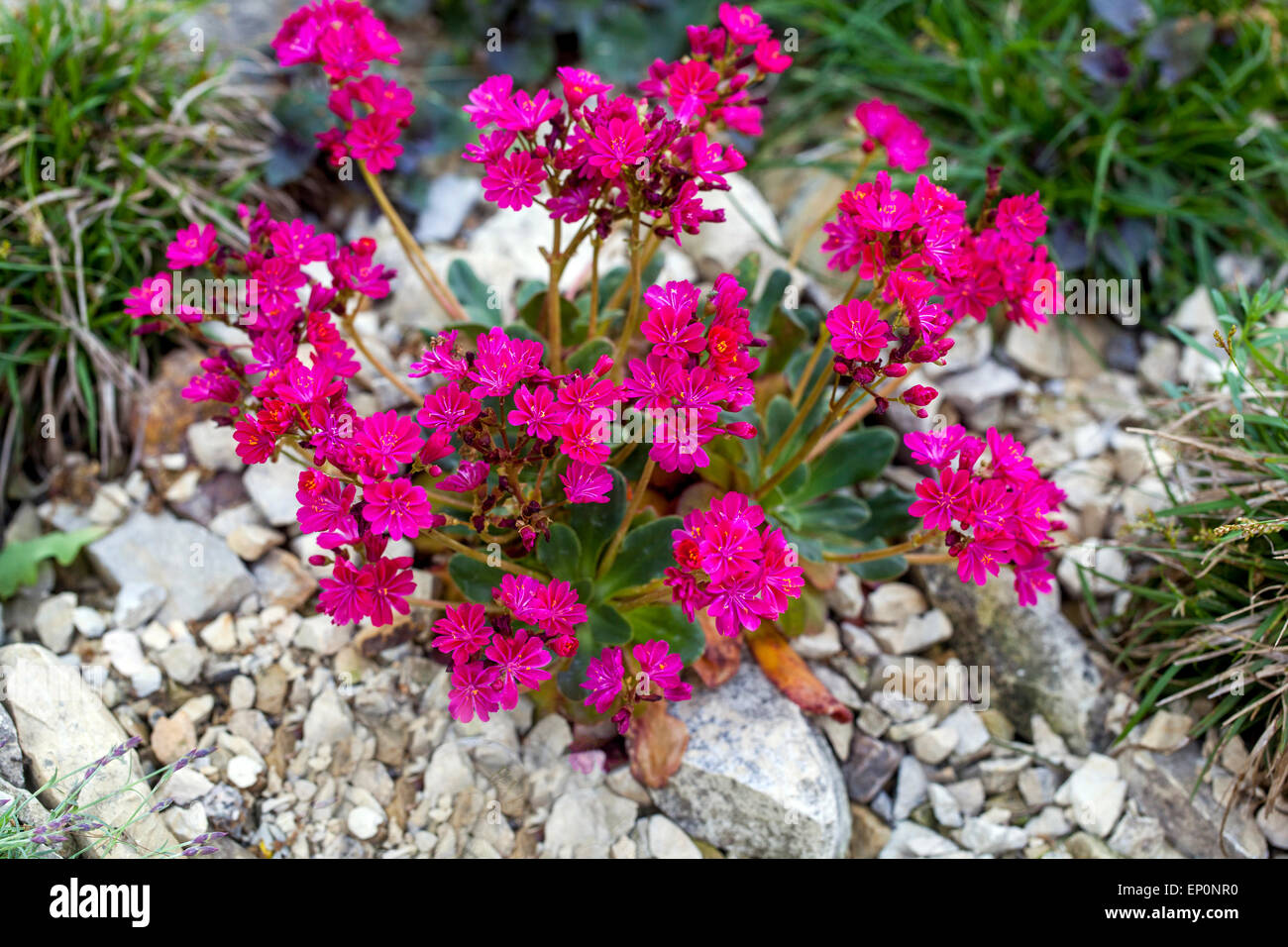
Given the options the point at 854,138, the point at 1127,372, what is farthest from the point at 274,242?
the point at 1127,372

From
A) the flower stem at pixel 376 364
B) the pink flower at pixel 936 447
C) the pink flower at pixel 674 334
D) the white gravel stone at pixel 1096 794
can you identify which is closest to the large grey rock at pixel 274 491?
the flower stem at pixel 376 364

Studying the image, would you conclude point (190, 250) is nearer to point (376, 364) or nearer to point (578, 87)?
point (376, 364)

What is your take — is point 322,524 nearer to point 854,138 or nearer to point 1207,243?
point 854,138

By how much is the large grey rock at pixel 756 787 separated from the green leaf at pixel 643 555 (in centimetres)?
43

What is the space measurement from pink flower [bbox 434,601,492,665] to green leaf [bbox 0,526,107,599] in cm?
138

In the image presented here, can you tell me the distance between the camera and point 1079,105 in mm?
3691

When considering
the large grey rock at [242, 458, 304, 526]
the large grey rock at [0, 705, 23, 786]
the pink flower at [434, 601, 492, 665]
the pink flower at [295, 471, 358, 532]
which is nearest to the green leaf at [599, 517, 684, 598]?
the pink flower at [434, 601, 492, 665]

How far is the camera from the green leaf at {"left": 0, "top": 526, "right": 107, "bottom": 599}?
8.86 ft

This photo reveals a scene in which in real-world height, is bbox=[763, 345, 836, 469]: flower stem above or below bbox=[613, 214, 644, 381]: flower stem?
below

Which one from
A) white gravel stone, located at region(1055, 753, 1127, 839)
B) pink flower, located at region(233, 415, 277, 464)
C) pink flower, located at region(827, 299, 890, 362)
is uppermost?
pink flower, located at region(827, 299, 890, 362)

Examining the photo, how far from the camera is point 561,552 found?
7.57ft

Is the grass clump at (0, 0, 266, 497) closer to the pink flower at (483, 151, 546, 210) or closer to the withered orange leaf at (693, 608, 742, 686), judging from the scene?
the pink flower at (483, 151, 546, 210)

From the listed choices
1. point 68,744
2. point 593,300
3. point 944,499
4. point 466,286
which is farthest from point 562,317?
point 68,744

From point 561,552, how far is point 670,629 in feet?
1.02
